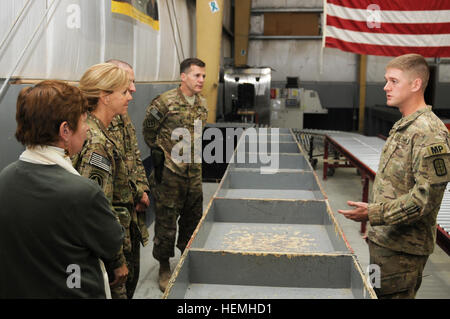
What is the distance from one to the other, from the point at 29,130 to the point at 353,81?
479 inches

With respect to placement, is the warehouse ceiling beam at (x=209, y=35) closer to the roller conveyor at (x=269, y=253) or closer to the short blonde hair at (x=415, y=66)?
the roller conveyor at (x=269, y=253)

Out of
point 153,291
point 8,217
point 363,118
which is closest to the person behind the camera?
point 8,217

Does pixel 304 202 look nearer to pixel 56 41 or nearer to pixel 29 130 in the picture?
pixel 29 130

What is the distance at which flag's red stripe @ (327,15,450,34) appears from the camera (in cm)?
491

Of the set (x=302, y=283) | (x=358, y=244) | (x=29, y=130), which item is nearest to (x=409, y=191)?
(x=302, y=283)

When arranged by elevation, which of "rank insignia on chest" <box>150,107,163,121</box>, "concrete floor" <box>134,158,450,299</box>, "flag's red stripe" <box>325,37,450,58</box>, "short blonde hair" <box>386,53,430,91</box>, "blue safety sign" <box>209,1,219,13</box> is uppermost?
"blue safety sign" <box>209,1,219,13</box>

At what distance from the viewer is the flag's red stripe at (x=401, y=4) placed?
486 cm

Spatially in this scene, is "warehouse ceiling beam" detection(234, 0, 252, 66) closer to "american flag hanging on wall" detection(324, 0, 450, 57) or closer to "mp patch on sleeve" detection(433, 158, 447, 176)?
"american flag hanging on wall" detection(324, 0, 450, 57)

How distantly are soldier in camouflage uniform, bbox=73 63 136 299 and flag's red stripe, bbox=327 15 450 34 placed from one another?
399 cm

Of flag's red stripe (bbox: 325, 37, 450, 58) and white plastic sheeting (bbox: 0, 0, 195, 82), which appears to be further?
flag's red stripe (bbox: 325, 37, 450, 58)

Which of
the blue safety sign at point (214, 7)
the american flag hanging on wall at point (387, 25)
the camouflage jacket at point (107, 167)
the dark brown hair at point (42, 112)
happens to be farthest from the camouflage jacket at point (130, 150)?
the blue safety sign at point (214, 7)

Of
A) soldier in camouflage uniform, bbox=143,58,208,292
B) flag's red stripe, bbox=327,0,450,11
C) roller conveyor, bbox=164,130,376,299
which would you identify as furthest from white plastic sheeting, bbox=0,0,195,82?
flag's red stripe, bbox=327,0,450,11

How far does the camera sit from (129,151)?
79.7 inches

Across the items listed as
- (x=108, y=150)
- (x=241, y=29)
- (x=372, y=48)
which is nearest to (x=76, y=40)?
(x=108, y=150)
